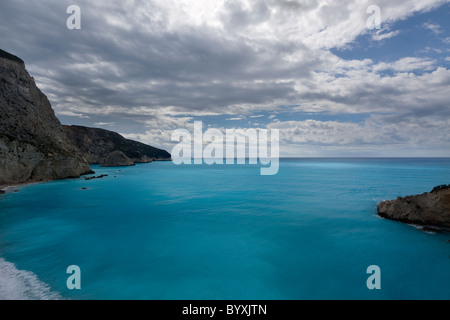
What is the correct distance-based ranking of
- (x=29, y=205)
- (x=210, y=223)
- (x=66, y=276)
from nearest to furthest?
(x=66, y=276)
(x=210, y=223)
(x=29, y=205)

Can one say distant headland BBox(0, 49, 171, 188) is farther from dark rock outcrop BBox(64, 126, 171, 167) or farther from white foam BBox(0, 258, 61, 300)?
dark rock outcrop BBox(64, 126, 171, 167)

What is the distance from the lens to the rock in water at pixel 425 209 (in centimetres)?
1605

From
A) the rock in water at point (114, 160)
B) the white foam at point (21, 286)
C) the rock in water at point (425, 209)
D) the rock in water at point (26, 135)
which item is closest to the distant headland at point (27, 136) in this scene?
the rock in water at point (26, 135)

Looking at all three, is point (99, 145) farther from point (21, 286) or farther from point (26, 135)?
point (21, 286)

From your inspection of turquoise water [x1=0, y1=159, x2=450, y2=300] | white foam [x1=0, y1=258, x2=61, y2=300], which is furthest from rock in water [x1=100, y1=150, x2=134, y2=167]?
white foam [x1=0, y1=258, x2=61, y2=300]

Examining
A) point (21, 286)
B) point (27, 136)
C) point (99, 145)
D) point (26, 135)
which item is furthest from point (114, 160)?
point (21, 286)

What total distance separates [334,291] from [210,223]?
12484 mm

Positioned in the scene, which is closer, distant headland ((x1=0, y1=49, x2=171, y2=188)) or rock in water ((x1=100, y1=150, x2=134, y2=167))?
distant headland ((x1=0, y1=49, x2=171, y2=188))

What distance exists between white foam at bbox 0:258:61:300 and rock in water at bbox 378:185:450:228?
2502 centimetres

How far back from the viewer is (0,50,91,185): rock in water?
37.9 m

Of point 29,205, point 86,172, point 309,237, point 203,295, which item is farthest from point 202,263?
point 86,172
